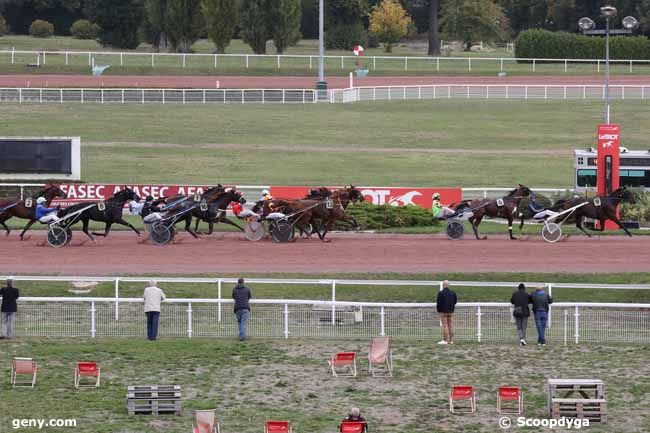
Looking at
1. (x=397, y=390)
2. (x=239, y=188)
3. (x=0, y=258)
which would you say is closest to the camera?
(x=397, y=390)

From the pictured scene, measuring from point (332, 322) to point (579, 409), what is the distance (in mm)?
4972

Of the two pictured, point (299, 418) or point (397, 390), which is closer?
point (299, 418)

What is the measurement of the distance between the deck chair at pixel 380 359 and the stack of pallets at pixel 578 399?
2.54 meters

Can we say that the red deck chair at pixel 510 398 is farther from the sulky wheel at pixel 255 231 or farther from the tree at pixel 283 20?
the tree at pixel 283 20

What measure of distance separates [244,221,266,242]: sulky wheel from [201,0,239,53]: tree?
39833mm

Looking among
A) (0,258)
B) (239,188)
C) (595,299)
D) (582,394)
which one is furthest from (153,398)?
(239,188)

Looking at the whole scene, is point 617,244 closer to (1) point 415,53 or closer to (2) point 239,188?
(2) point 239,188

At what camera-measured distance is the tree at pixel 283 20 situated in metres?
67.4

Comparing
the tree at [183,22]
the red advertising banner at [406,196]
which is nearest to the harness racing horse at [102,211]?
the red advertising banner at [406,196]

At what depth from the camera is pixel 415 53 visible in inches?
3027

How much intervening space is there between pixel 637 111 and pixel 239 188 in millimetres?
25698

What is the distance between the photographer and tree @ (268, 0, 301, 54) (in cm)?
6744

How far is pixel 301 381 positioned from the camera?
56.7ft

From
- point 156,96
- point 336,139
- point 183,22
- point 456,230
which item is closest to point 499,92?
point 336,139
